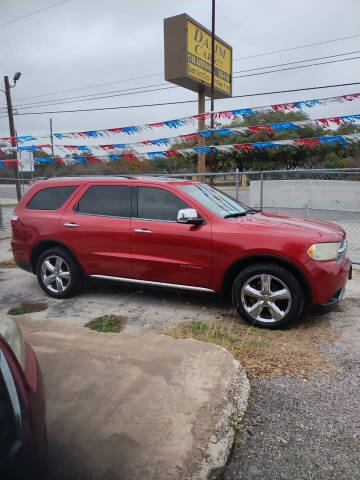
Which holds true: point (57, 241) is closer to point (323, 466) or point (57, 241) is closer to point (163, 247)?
point (163, 247)

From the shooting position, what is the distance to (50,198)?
527 centimetres

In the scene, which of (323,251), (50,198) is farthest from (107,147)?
(323,251)

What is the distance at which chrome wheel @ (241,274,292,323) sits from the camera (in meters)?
3.90

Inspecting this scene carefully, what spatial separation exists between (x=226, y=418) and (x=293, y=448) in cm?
43

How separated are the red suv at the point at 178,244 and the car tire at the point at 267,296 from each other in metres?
0.01

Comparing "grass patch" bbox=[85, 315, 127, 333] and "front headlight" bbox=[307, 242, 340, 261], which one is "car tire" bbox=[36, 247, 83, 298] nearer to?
A: "grass patch" bbox=[85, 315, 127, 333]

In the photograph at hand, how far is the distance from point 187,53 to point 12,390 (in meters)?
14.2

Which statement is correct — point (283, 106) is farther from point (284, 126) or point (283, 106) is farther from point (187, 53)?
point (187, 53)

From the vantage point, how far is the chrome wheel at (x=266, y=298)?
3.90 metres

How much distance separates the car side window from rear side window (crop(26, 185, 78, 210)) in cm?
111

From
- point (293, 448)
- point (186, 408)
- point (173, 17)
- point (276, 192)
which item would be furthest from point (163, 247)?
point (173, 17)

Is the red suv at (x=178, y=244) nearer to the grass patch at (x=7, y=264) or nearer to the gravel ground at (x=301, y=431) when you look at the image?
the gravel ground at (x=301, y=431)

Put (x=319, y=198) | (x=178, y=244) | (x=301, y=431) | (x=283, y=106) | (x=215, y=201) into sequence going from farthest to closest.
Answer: (x=319, y=198), (x=283, y=106), (x=215, y=201), (x=178, y=244), (x=301, y=431)

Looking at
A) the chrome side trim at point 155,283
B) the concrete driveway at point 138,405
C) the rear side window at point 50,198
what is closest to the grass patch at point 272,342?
the concrete driveway at point 138,405
